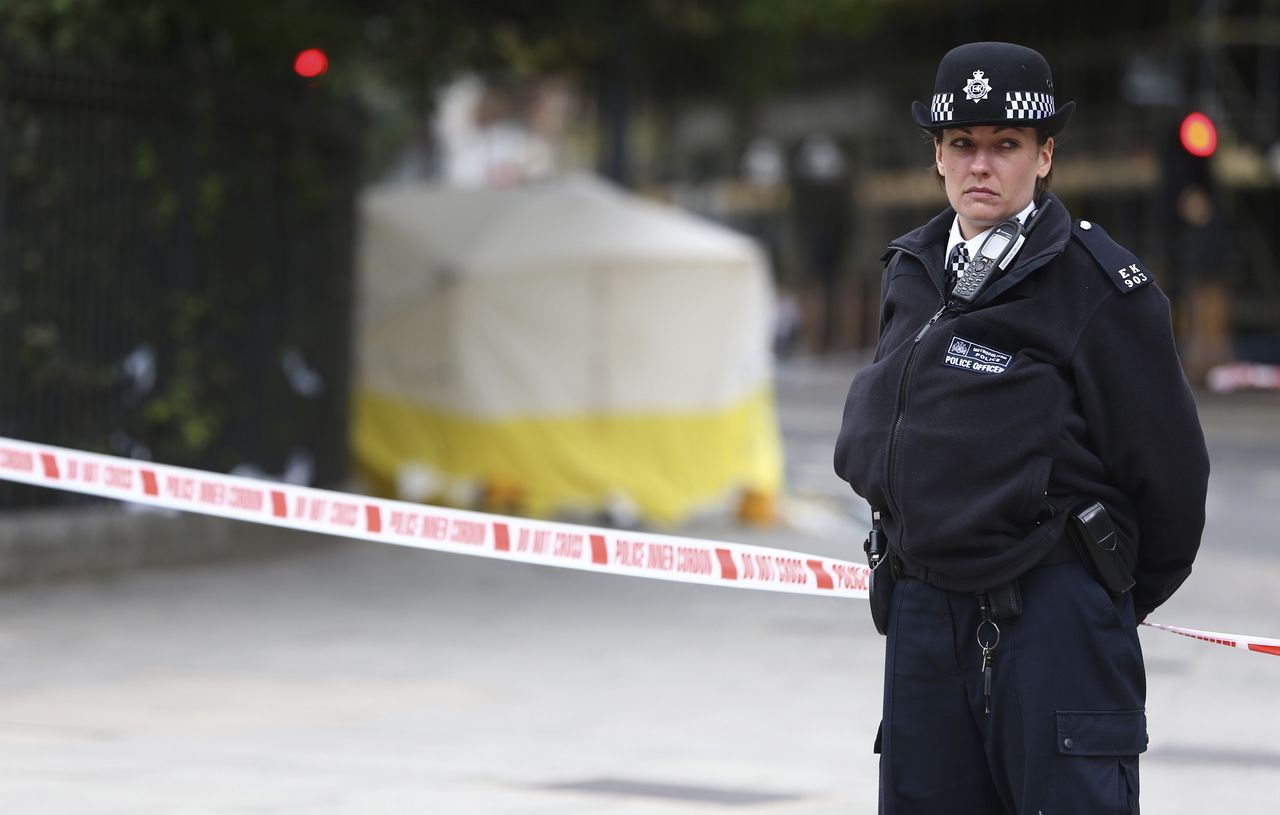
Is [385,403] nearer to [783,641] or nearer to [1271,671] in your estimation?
[783,641]

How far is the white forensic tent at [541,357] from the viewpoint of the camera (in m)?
14.9

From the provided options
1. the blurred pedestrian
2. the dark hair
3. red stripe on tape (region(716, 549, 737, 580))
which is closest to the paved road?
red stripe on tape (region(716, 549, 737, 580))

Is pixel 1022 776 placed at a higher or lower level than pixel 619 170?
lower

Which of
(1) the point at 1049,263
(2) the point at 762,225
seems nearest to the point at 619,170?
A: (1) the point at 1049,263

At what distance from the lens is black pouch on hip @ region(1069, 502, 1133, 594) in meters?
3.37

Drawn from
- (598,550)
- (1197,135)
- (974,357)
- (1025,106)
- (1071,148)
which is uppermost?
(1071,148)

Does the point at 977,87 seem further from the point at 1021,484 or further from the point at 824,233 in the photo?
the point at 824,233

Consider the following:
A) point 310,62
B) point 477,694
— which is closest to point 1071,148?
point 310,62

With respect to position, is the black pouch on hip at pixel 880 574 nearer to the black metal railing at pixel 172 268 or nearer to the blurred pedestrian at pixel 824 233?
the black metal railing at pixel 172 268

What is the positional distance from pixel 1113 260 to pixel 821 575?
1456mm

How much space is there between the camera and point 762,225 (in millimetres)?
47031

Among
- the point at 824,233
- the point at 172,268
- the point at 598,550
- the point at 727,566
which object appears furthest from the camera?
the point at 824,233

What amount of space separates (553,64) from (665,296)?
2.07 metres

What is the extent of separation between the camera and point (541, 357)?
48.9 ft
